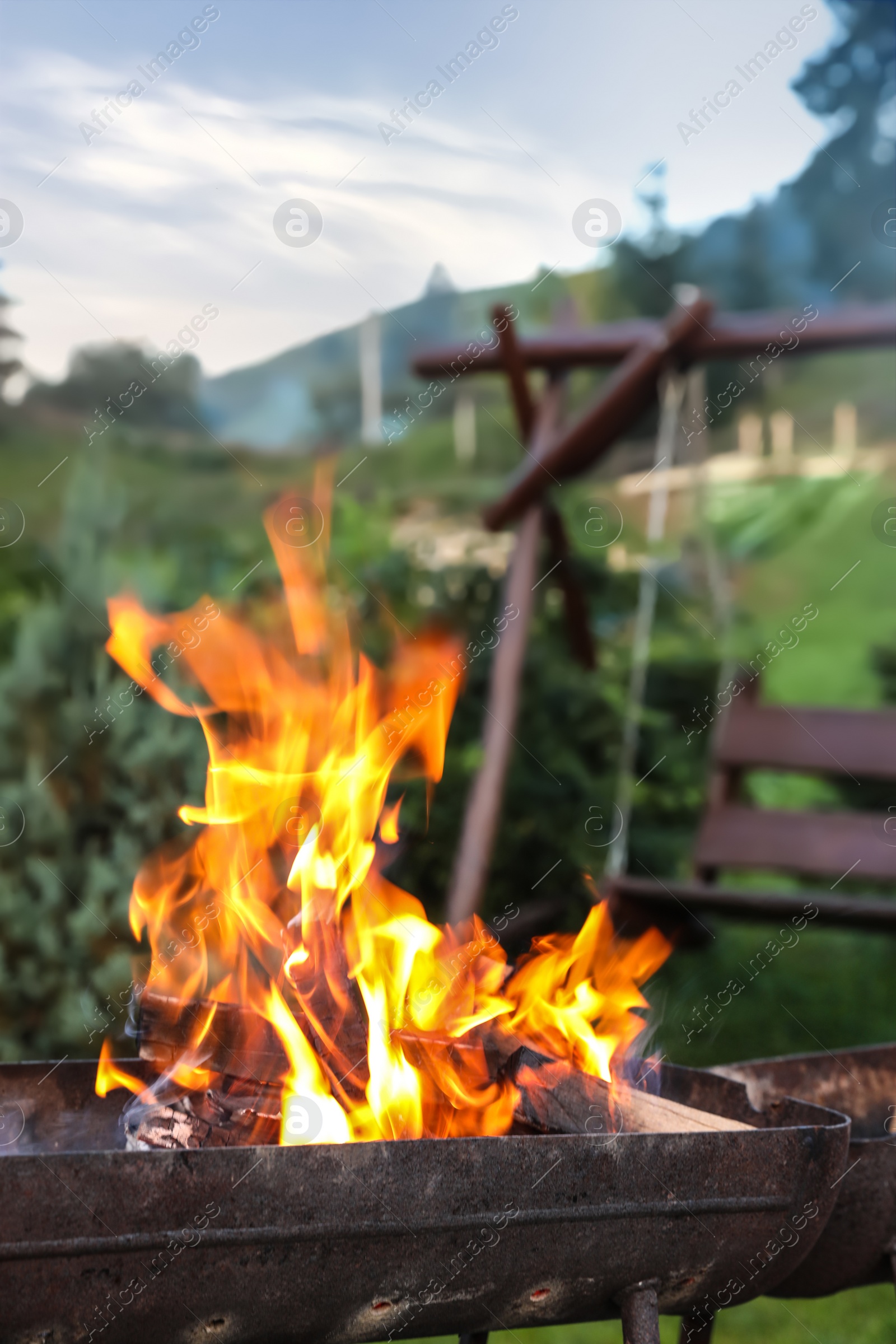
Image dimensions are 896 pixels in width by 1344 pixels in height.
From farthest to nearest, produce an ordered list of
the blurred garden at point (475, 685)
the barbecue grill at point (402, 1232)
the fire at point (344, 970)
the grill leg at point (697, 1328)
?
the blurred garden at point (475, 685) → the grill leg at point (697, 1328) → the fire at point (344, 970) → the barbecue grill at point (402, 1232)

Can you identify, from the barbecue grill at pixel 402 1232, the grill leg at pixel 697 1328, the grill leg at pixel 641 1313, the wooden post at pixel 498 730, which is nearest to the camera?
the barbecue grill at pixel 402 1232

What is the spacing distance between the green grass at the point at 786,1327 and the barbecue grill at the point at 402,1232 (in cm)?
130

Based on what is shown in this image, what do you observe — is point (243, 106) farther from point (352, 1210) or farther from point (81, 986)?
point (352, 1210)

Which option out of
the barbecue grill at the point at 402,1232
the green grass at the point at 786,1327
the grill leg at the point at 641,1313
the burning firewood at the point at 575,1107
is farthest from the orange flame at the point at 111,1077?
the green grass at the point at 786,1327

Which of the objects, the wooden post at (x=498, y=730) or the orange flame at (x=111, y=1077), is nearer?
the orange flame at (x=111, y=1077)

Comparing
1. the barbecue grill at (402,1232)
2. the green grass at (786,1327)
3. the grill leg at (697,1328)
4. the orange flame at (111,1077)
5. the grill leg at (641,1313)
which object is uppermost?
the orange flame at (111,1077)

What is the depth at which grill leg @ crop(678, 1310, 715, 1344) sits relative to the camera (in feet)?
6.07

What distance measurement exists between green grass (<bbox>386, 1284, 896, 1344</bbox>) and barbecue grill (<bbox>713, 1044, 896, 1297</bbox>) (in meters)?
1.00

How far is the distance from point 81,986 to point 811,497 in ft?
16.6

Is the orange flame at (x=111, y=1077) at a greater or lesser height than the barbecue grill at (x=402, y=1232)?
greater

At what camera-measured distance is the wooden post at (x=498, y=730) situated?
12.6 ft

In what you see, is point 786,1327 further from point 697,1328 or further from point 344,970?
point 344,970

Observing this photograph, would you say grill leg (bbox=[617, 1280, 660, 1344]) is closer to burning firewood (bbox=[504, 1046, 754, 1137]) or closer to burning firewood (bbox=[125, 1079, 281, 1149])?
burning firewood (bbox=[504, 1046, 754, 1137])

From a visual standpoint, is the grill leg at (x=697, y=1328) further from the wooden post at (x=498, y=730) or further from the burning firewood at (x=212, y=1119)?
the wooden post at (x=498, y=730)
